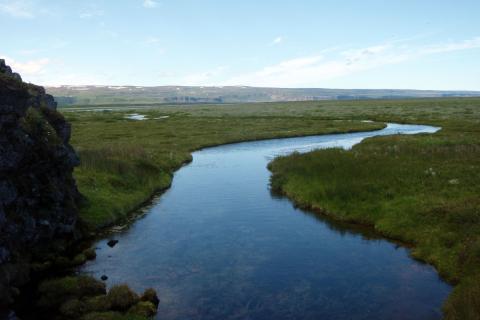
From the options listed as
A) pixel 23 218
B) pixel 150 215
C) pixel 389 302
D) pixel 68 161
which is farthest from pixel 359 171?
pixel 23 218

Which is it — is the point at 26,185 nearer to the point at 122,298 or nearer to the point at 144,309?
the point at 122,298

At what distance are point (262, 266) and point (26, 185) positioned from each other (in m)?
14.2

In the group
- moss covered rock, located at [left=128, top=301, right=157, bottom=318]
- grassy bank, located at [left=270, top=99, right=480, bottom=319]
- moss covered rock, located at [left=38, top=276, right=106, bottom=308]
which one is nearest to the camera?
moss covered rock, located at [left=128, top=301, right=157, bottom=318]

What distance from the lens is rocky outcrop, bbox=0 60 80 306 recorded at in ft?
74.3

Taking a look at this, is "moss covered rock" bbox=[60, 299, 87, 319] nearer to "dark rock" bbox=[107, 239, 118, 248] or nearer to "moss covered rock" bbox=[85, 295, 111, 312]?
"moss covered rock" bbox=[85, 295, 111, 312]

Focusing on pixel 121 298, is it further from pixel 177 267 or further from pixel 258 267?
pixel 258 267

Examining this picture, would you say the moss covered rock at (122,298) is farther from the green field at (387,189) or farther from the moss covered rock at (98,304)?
the green field at (387,189)

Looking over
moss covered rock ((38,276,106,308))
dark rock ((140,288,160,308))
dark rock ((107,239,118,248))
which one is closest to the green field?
dark rock ((107,239,118,248))

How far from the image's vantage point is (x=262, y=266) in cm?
2480

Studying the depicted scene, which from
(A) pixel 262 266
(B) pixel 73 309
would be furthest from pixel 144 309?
(A) pixel 262 266

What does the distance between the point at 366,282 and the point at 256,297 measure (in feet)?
18.8

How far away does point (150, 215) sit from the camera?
35.6 m

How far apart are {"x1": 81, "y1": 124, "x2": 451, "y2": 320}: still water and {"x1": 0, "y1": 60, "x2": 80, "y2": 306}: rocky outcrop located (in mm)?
Result: 3416

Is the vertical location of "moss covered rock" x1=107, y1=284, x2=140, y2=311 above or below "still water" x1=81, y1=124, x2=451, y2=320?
above
